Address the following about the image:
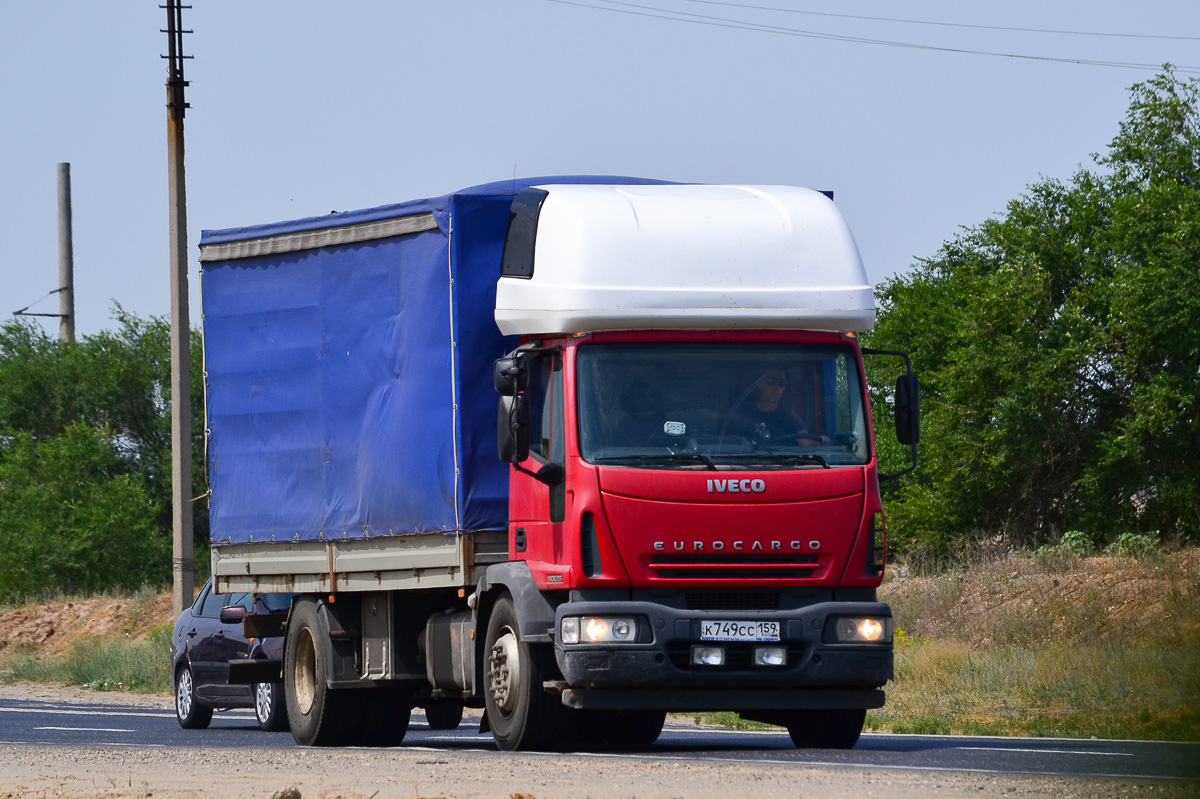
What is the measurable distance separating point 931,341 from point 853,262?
41.6 metres

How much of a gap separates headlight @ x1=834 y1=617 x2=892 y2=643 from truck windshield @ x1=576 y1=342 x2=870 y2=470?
40.8 inches

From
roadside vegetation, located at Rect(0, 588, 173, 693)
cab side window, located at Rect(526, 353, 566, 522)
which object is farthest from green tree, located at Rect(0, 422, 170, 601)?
cab side window, located at Rect(526, 353, 566, 522)

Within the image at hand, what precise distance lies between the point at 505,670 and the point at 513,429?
69.3 inches

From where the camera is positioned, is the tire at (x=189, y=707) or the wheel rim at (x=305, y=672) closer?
the wheel rim at (x=305, y=672)

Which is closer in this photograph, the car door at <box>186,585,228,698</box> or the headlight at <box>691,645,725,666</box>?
the headlight at <box>691,645,725,666</box>

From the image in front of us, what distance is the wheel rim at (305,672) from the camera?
52.9 ft

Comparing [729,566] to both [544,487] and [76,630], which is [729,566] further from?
[76,630]

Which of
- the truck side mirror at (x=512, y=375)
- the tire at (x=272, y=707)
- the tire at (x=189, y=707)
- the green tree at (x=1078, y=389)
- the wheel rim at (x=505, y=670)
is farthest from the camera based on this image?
the green tree at (x=1078, y=389)

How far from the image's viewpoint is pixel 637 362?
12.4 meters

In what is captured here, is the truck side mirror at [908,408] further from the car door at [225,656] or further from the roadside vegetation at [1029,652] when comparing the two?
the car door at [225,656]

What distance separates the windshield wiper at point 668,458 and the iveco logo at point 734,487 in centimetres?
13

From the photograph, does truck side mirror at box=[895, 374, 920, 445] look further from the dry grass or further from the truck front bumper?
the dry grass

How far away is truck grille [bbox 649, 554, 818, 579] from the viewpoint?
476 inches

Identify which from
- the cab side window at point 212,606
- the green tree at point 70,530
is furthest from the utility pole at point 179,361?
the green tree at point 70,530
